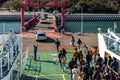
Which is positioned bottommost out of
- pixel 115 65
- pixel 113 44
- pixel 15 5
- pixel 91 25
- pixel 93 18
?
pixel 91 25

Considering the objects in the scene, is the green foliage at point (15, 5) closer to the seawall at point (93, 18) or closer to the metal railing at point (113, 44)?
the seawall at point (93, 18)

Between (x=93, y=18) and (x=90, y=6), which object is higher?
(x=90, y=6)

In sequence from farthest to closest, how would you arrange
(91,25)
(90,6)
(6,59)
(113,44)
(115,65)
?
(90,6), (91,25), (113,44), (115,65), (6,59)

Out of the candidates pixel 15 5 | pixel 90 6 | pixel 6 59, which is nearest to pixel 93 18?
pixel 90 6

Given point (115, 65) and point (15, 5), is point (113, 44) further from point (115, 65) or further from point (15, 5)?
point (15, 5)

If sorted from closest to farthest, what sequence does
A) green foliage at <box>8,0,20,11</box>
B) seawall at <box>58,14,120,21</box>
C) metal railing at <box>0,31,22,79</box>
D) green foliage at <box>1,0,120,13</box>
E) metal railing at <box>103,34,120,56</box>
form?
metal railing at <box>0,31,22,79</box> < metal railing at <box>103,34,120,56</box> < seawall at <box>58,14,120,21</box> < green foliage at <box>8,0,20,11</box> < green foliage at <box>1,0,120,13</box>

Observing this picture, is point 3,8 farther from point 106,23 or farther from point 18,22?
point 106,23

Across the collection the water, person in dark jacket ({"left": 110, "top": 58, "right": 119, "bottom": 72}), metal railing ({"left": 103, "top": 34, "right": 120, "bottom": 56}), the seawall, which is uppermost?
metal railing ({"left": 103, "top": 34, "right": 120, "bottom": 56})

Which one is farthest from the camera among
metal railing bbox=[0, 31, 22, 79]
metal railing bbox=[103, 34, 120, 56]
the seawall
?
the seawall

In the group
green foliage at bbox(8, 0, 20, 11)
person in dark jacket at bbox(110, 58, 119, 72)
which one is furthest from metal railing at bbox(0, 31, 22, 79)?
green foliage at bbox(8, 0, 20, 11)

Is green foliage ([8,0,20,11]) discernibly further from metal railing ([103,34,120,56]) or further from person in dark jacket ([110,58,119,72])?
person in dark jacket ([110,58,119,72])

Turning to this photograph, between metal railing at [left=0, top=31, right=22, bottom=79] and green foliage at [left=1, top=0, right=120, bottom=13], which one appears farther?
green foliage at [left=1, top=0, right=120, bottom=13]

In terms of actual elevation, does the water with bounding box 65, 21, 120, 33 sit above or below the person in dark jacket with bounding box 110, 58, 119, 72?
below

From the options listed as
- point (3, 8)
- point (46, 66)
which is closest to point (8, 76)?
point (46, 66)
